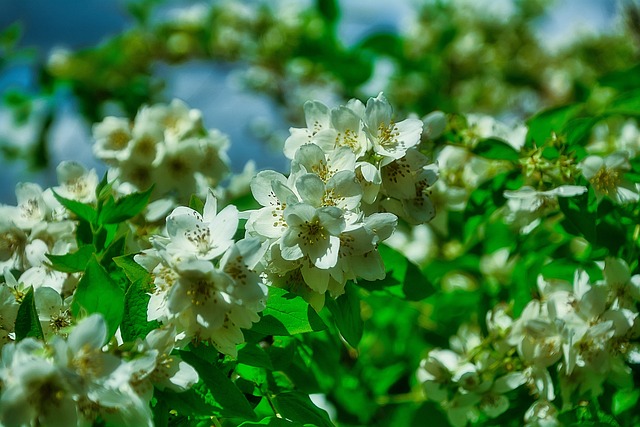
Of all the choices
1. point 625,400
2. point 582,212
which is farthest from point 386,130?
point 625,400

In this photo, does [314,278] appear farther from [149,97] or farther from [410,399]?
[149,97]

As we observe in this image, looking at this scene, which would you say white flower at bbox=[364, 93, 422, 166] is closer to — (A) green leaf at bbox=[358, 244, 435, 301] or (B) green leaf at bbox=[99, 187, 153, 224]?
(A) green leaf at bbox=[358, 244, 435, 301]

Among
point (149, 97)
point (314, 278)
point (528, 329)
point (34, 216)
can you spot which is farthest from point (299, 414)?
point (149, 97)

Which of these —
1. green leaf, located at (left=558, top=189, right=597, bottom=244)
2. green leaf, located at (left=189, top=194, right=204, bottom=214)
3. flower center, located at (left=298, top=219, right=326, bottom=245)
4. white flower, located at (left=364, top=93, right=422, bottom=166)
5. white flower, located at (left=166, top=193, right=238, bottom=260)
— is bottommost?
green leaf, located at (left=558, top=189, right=597, bottom=244)

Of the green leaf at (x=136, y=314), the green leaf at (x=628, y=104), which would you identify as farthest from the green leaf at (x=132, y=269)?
the green leaf at (x=628, y=104)

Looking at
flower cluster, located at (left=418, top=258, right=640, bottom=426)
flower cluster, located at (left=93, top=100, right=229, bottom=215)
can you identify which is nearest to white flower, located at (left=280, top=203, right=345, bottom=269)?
flower cluster, located at (left=418, top=258, right=640, bottom=426)
